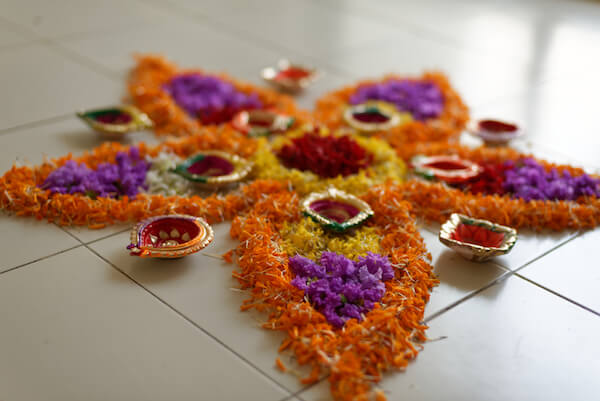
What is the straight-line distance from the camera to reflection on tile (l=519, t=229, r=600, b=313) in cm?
188

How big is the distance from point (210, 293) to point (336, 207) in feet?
1.68

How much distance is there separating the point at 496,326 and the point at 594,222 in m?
0.67

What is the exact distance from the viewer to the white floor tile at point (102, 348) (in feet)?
4.90

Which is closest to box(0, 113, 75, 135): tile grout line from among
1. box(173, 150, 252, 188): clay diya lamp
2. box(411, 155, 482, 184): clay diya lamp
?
box(173, 150, 252, 188): clay diya lamp

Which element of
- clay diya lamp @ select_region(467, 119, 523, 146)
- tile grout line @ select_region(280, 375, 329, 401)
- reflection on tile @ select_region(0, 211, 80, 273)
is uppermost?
clay diya lamp @ select_region(467, 119, 523, 146)

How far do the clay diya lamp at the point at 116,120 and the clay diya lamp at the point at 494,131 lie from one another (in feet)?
4.01

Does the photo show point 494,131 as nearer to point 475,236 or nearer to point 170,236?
point 475,236

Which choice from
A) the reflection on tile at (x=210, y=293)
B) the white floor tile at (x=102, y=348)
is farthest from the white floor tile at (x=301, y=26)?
the white floor tile at (x=102, y=348)

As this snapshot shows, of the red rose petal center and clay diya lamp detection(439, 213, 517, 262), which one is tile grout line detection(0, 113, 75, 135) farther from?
clay diya lamp detection(439, 213, 517, 262)

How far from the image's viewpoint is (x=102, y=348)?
160 cm

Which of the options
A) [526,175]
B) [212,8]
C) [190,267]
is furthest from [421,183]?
[212,8]

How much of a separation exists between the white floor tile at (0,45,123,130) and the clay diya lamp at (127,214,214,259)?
0.99 m

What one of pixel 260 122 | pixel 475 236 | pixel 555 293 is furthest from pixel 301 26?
pixel 555 293

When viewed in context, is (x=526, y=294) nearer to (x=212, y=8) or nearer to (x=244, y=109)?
(x=244, y=109)
